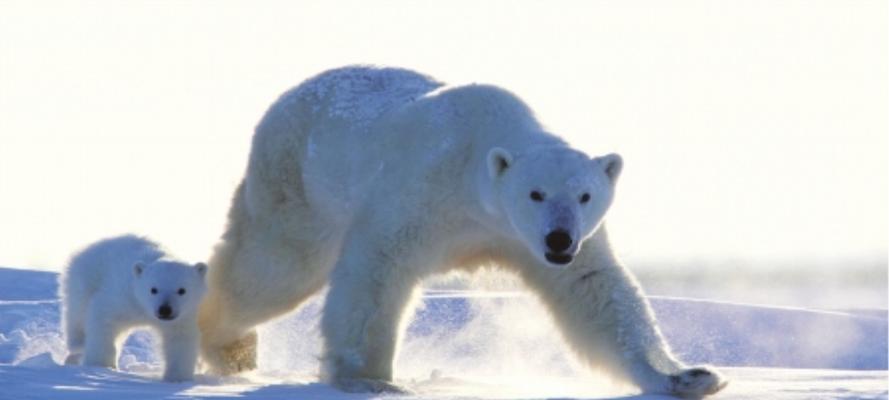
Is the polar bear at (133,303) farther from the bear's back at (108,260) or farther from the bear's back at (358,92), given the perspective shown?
the bear's back at (358,92)

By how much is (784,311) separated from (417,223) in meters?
5.69

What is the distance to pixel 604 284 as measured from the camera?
20.3 feet

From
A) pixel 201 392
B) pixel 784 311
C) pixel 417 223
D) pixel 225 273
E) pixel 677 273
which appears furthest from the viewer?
pixel 677 273

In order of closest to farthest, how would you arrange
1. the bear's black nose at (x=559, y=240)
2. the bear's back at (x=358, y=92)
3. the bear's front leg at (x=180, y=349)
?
the bear's black nose at (x=559, y=240), the bear's front leg at (x=180, y=349), the bear's back at (x=358, y=92)

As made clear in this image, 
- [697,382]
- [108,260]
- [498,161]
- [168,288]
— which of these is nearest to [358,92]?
[168,288]

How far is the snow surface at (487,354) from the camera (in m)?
5.57

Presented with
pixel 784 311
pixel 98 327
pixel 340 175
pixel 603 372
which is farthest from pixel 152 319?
pixel 784 311

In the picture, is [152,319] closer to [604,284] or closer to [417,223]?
[417,223]

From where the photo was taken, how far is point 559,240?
5414 millimetres

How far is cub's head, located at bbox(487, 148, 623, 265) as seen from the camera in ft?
17.9

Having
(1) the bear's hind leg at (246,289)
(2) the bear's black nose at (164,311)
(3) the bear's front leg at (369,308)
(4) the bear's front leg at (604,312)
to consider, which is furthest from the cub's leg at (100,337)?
(4) the bear's front leg at (604,312)

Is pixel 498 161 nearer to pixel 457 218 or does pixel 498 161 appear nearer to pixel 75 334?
pixel 457 218

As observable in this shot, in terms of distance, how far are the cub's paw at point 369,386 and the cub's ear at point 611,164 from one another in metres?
1.16

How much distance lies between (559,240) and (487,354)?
3230mm
